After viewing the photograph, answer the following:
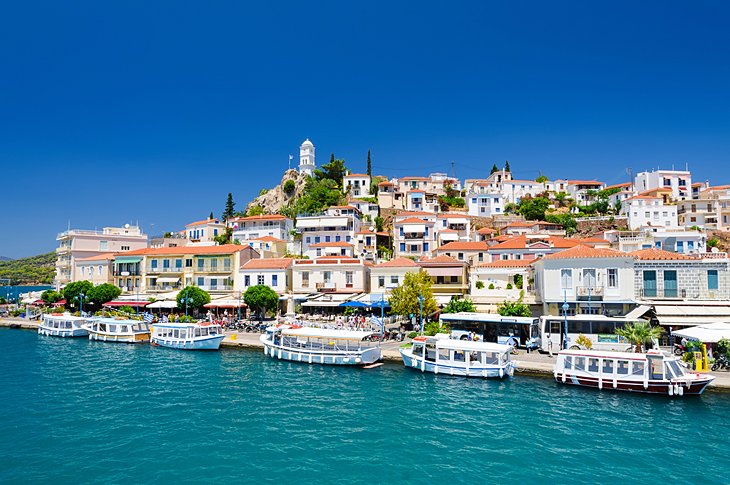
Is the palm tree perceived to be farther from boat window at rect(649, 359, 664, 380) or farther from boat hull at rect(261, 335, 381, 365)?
boat hull at rect(261, 335, 381, 365)

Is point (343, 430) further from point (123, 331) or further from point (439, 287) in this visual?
point (123, 331)

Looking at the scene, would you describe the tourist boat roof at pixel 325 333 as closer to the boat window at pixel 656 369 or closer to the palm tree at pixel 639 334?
the palm tree at pixel 639 334

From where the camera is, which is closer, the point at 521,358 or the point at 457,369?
the point at 457,369

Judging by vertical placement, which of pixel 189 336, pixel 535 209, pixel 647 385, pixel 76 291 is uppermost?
pixel 535 209

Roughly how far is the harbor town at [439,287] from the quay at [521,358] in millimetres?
133

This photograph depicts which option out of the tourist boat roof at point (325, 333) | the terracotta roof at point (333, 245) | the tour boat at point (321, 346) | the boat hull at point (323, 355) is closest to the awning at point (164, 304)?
the tour boat at point (321, 346)

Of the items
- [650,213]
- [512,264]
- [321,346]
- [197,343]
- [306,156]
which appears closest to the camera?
[321,346]

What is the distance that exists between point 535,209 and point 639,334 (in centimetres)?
5729

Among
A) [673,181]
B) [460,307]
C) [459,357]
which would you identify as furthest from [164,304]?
[673,181]

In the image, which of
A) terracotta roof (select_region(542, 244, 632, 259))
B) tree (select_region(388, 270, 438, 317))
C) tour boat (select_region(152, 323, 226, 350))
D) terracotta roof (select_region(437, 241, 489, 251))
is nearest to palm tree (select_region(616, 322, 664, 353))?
terracotta roof (select_region(542, 244, 632, 259))

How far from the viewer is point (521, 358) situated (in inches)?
1168

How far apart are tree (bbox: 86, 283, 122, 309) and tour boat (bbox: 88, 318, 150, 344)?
354 inches

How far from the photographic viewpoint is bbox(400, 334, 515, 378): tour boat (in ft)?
89.7

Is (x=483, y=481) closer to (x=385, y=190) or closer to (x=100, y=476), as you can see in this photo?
(x=100, y=476)
